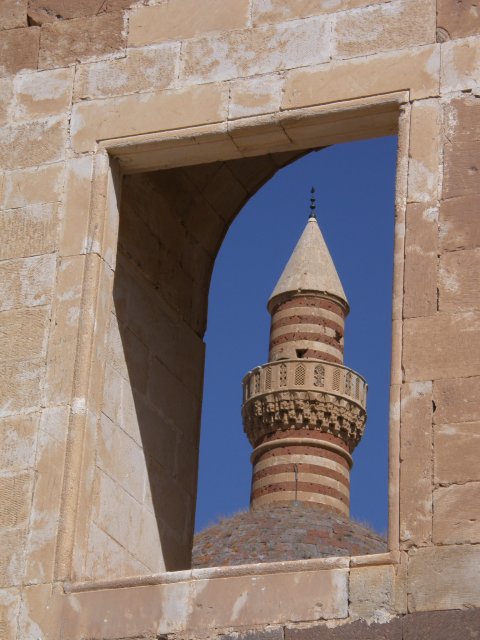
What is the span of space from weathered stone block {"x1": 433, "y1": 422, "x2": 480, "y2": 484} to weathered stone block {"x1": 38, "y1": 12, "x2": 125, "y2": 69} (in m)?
2.79

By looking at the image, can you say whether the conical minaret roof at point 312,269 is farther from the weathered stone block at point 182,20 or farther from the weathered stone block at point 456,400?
the weathered stone block at point 456,400

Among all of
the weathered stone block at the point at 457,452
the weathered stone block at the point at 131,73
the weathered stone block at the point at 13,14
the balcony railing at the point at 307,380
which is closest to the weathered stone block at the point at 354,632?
the weathered stone block at the point at 457,452

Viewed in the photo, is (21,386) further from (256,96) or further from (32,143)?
(256,96)

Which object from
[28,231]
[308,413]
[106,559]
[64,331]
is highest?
[308,413]

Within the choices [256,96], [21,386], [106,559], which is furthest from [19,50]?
[106,559]

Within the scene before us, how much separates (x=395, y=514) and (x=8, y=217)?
8.66 feet

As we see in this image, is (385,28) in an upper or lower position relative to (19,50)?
lower

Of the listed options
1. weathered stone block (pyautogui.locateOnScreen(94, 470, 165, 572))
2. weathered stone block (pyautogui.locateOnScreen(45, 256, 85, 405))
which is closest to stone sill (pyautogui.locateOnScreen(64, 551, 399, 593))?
weathered stone block (pyautogui.locateOnScreen(94, 470, 165, 572))

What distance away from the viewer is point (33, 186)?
857 centimetres

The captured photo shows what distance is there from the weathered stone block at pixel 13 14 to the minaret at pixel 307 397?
2293 centimetres

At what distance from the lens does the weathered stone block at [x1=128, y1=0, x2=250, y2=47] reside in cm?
855

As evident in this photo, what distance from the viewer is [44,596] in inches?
292

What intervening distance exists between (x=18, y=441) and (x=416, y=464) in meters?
1.90

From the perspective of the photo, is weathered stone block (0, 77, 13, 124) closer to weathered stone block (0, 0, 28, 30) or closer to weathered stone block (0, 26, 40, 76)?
weathered stone block (0, 26, 40, 76)
